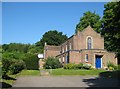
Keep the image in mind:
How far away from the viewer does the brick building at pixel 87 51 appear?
4778cm

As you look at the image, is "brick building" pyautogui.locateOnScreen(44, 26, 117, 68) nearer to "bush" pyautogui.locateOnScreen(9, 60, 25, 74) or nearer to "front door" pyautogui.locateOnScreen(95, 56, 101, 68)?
"front door" pyautogui.locateOnScreen(95, 56, 101, 68)

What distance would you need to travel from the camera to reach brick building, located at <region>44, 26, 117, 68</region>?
47.8 metres

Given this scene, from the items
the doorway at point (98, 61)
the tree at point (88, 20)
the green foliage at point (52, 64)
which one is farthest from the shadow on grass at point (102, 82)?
the tree at point (88, 20)

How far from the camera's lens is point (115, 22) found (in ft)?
59.7

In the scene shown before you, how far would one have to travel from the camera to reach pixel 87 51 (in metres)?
48.1

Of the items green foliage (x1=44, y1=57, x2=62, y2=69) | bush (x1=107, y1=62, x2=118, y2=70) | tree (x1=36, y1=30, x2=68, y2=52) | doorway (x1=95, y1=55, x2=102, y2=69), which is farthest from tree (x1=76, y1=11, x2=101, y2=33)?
tree (x1=36, y1=30, x2=68, y2=52)

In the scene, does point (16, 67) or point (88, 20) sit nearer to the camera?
point (16, 67)

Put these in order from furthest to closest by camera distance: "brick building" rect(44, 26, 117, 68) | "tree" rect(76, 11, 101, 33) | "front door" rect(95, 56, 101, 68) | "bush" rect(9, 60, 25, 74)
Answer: "tree" rect(76, 11, 101, 33) → "front door" rect(95, 56, 101, 68) → "brick building" rect(44, 26, 117, 68) → "bush" rect(9, 60, 25, 74)

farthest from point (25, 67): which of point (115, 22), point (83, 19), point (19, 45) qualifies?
point (19, 45)

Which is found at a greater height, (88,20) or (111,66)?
(88,20)

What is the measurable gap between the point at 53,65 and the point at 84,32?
1020 cm

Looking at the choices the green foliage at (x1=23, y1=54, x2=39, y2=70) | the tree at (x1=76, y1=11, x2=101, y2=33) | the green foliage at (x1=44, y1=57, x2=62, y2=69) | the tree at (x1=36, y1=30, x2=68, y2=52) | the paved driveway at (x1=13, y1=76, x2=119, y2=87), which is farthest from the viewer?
the tree at (x1=36, y1=30, x2=68, y2=52)

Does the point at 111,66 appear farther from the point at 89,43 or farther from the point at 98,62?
the point at 89,43

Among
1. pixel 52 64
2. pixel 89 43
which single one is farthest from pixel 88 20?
pixel 52 64
